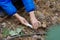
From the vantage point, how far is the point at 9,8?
98.1 inches

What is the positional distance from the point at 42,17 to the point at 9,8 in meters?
0.38

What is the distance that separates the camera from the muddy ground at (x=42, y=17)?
2434 millimetres

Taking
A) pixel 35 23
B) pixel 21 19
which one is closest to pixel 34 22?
pixel 35 23

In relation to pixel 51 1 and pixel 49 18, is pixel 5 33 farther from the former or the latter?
pixel 51 1

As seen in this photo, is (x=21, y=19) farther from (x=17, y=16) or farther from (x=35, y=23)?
(x=35, y=23)

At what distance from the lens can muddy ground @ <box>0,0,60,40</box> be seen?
2434 millimetres

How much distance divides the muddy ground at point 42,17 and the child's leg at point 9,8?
110 mm

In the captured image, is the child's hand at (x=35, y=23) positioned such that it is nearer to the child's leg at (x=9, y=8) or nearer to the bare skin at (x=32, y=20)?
the bare skin at (x=32, y=20)

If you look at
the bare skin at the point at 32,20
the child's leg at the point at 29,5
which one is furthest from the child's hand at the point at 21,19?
the child's leg at the point at 29,5

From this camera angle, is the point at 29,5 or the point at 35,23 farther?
the point at 29,5

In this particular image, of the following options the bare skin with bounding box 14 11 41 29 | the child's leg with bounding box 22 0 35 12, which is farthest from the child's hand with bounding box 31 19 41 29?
the child's leg with bounding box 22 0 35 12

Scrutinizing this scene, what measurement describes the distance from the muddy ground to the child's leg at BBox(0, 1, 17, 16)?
11 cm

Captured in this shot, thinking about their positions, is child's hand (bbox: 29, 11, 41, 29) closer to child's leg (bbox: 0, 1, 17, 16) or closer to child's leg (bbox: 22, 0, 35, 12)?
child's leg (bbox: 22, 0, 35, 12)

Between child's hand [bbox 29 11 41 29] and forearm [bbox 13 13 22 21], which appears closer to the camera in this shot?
child's hand [bbox 29 11 41 29]
